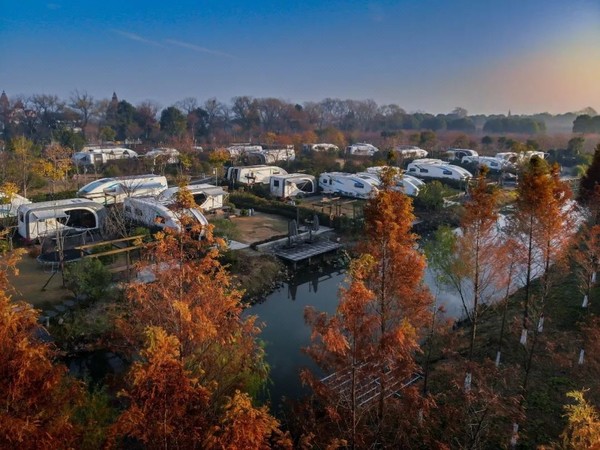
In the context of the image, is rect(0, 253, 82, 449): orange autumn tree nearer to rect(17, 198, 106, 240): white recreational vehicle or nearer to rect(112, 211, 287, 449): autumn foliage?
rect(112, 211, 287, 449): autumn foliage

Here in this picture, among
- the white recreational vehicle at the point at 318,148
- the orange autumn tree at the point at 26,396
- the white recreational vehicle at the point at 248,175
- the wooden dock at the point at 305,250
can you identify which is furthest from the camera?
the white recreational vehicle at the point at 318,148

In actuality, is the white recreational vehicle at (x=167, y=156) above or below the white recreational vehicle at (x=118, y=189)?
above

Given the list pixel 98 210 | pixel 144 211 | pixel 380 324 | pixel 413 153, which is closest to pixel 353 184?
pixel 144 211

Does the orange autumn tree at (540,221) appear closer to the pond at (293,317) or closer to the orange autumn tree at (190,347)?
the pond at (293,317)

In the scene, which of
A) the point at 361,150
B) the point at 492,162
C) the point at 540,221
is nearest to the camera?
the point at 540,221

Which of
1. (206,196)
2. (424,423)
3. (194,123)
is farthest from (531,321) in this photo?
(194,123)

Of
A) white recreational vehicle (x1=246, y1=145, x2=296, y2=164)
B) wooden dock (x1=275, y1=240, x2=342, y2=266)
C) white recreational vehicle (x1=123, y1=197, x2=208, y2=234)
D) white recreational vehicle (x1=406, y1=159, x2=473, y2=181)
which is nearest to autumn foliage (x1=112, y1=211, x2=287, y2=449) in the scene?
wooden dock (x1=275, y1=240, x2=342, y2=266)

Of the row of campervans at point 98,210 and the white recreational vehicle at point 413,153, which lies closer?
the row of campervans at point 98,210

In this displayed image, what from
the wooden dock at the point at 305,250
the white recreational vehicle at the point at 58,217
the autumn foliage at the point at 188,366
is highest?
the autumn foliage at the point at 188,366

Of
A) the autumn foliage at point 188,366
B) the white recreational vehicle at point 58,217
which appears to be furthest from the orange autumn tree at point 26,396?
the white recreational vehicle at point 58,217

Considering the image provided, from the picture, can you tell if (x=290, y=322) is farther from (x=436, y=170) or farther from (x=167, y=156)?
(x=436, y=170)
